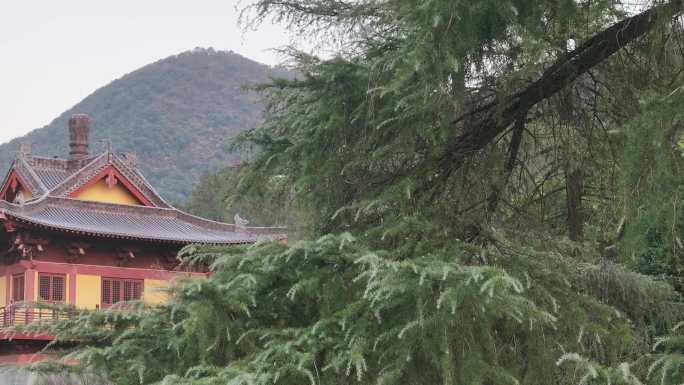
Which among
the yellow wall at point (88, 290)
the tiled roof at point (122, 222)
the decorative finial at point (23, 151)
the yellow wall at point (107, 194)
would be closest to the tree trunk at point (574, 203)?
the tiled roof at point (122, 222)

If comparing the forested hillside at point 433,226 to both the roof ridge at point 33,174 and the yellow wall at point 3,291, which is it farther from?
the roof ridge at point 33,174

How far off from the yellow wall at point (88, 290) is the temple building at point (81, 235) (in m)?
0.02

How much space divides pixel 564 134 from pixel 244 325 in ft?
10.8

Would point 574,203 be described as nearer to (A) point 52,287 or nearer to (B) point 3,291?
(A) point 52,287

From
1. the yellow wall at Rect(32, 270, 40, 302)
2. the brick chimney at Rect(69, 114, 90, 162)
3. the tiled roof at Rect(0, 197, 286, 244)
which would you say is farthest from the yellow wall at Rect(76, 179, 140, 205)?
the yellow wall at Rect(32, 270, 40, 302)

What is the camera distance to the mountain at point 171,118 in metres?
73.7

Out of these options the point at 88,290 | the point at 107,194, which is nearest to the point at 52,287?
the point at 88,290

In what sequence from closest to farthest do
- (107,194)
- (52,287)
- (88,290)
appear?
(52,287)
(88,290)
(107,194)

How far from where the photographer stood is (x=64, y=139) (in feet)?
253

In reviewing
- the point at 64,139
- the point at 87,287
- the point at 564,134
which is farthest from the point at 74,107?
the point at 564,134

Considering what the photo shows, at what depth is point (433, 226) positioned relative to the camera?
4945 mm

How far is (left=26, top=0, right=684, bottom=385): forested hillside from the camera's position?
4.36 metres

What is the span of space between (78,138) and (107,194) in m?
2.26

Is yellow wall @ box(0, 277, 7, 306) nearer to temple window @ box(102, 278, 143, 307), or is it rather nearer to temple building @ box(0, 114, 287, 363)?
temple building @ box(0, 114, 287, 363)
